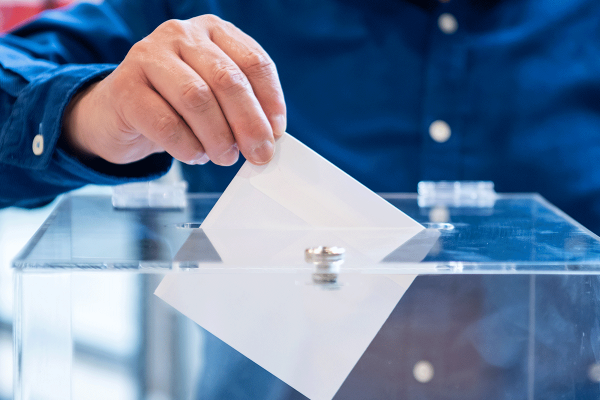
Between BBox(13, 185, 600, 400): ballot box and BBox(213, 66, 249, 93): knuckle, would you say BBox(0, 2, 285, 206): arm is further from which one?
BBox(13, 185, 600, 400): ballot box

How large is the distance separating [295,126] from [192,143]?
51 cm

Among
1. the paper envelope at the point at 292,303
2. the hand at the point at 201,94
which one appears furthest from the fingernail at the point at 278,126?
the paper envelope at the point at 292,303

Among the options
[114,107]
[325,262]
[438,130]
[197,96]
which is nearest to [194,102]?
[197,96]

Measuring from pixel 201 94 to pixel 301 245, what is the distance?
0.59 feet

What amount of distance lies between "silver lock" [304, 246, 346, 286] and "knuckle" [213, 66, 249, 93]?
0.19 metres

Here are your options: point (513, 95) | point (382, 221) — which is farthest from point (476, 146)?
point (382, 221)

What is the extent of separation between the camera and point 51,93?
661mm

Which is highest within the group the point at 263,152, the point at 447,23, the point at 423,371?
the point at 447,23

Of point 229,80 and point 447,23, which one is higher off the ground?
point 447,23

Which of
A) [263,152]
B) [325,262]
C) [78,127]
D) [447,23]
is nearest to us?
[325,262]

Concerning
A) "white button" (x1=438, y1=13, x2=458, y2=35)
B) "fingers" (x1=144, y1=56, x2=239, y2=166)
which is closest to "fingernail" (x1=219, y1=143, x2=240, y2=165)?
"fingers" (x1=144, y1=56, x2=239, y2=166)

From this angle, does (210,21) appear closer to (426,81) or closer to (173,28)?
(173,28)

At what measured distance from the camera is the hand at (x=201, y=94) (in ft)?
1.63

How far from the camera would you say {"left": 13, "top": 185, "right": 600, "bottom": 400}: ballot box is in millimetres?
358
